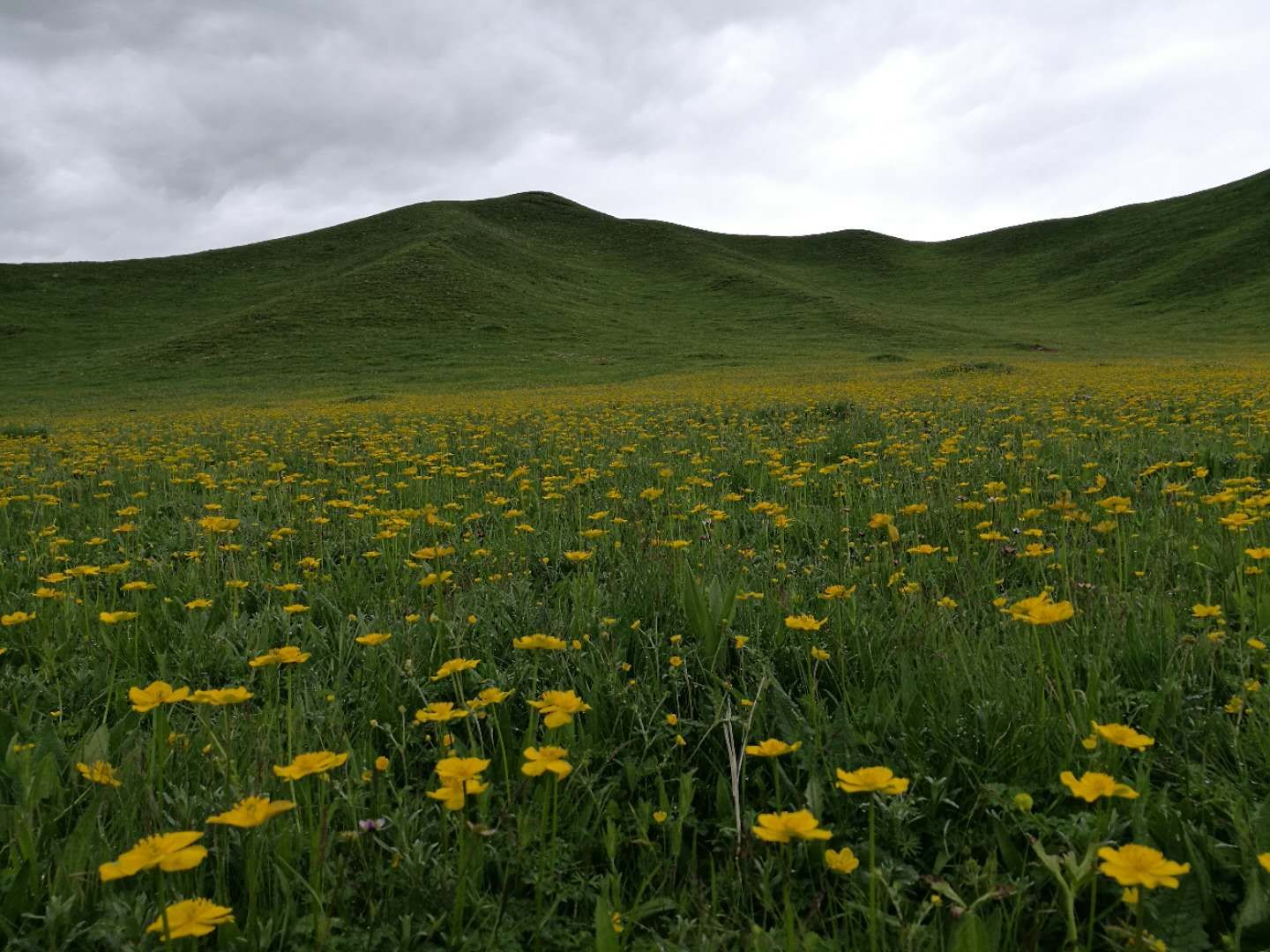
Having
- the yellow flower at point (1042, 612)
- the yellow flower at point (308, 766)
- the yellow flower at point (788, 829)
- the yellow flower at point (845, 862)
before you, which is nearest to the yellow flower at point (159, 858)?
the yellow flower at point (308, 766)

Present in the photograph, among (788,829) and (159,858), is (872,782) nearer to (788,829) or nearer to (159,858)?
(788,829)

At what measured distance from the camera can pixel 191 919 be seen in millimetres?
1037

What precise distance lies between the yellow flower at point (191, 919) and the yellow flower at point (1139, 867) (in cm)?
120

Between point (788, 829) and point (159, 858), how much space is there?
88 centimetres

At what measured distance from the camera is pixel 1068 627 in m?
2.19

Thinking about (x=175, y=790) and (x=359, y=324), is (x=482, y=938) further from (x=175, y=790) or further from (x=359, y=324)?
(x=359, y=324)

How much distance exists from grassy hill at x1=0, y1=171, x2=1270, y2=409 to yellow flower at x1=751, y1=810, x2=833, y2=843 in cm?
2312

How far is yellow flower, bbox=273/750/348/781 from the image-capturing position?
49.4 inches

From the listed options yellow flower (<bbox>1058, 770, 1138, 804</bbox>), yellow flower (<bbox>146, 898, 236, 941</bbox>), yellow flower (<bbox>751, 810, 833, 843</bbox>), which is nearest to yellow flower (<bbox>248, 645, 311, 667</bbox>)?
yellow flower (<bbox>146, 898, 236, 941</bbox>)

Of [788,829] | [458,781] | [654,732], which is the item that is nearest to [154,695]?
[458,781]

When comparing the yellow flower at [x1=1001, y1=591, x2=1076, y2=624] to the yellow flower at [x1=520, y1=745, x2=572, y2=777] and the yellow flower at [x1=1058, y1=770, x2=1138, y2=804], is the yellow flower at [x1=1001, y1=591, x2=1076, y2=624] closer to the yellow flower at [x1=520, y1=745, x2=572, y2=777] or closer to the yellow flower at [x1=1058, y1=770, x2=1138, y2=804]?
the yellow flower at [x1=1058, y1=770, x2=1138, y2=804]

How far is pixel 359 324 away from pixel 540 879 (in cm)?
3964

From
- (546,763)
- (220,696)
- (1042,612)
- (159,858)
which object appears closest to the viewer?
(159,858)

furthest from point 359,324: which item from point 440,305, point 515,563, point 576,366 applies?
point 515,563
